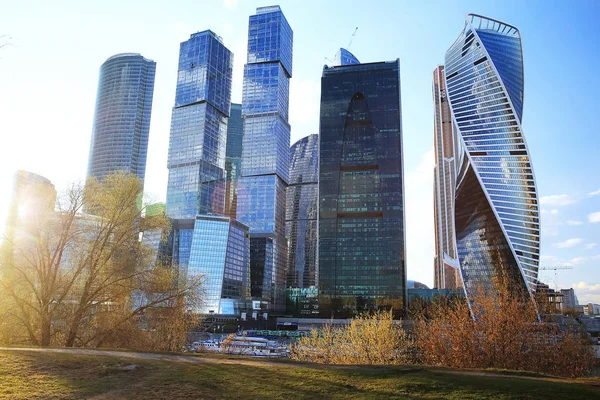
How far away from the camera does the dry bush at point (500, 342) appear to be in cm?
2789

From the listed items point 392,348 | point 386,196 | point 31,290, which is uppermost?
point 386,196

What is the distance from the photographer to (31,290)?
28.2 metres

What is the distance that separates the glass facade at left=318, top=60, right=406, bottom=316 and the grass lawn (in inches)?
5493

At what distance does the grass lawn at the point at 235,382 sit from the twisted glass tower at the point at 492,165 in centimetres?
12382

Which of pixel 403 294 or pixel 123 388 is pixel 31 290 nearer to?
A: pixel 123 388

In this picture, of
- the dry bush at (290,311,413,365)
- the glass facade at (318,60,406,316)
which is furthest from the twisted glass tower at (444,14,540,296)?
the dry bush at (290,311,413,365)

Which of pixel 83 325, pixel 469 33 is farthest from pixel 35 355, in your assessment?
pixel 469 33

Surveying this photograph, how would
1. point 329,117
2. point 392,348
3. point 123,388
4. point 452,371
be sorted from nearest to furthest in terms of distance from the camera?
point 123,388 → point 452,371 → point 392,348 → point 329,117

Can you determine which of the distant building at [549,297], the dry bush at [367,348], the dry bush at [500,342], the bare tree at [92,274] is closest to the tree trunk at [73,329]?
the bare tree at [92,274]

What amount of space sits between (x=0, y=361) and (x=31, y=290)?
1492 cm

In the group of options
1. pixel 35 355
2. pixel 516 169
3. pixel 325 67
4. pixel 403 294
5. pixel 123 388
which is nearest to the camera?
pixel 123 388

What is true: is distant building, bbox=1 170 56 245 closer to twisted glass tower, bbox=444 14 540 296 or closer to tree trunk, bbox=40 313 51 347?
tree trunk, bbox=40 313 51 347

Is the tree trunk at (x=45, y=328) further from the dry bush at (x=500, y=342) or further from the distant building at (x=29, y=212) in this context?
the dry bush at (x=500, y=342)

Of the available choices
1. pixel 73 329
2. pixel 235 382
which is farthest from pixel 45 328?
pixel 235 382
